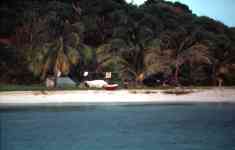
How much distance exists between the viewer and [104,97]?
27219 mm

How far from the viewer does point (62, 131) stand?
710 inches

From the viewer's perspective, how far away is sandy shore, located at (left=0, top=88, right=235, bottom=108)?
2641 centimetres

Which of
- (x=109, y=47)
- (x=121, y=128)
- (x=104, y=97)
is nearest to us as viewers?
(x=121, y=128)

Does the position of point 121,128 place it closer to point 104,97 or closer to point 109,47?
point 104,97

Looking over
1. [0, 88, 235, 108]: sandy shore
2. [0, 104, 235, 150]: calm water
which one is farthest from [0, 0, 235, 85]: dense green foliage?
[0, 104, 235, 150]: calm water

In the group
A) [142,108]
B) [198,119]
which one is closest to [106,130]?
[198,119]

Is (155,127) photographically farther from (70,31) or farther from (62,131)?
(70,31)

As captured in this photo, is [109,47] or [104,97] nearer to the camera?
[104,97]

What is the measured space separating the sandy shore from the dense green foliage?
346 centimetres

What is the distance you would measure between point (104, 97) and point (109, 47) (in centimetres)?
884

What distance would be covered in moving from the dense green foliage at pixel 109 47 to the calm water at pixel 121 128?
6.65m

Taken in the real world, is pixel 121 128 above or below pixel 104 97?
below

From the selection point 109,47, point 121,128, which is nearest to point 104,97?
point 121,128

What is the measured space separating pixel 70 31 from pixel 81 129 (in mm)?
16248
